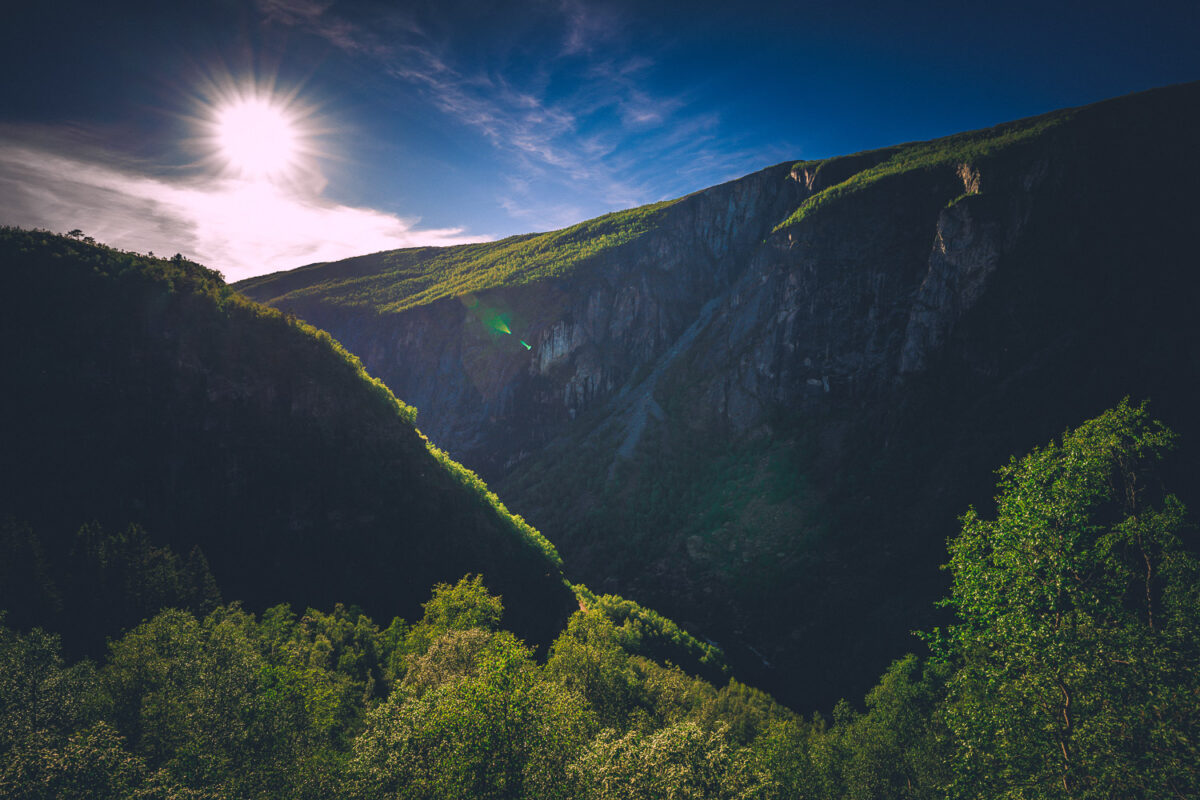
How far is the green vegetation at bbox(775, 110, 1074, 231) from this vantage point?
80.6 metres

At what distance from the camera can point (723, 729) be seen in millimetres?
15367

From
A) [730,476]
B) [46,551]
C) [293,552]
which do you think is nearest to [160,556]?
[46,551]

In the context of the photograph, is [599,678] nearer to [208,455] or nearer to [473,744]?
[473,744]

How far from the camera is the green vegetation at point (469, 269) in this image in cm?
14262

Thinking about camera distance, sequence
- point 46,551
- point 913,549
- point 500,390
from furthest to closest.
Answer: point 500,390
point 913,549
point 46,551

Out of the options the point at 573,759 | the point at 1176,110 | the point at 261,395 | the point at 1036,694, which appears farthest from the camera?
the point at 1176,110

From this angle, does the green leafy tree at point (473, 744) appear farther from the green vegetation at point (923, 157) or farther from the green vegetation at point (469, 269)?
the green vegetation at point (469, 269)

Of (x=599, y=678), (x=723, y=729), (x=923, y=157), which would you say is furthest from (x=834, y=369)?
(x=723, y=729)

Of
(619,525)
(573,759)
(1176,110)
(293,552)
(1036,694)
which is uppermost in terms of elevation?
(1176,110)

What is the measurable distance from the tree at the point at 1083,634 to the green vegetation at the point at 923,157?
99.8 m

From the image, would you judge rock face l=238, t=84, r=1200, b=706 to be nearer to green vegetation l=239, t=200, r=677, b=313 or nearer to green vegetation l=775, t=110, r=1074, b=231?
green vegetation l=775, t=110, r=1074, b=231

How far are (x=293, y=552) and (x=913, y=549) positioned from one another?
92.5m

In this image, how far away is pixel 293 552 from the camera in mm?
45781

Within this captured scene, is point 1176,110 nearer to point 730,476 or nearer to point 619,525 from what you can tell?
point 730,476
